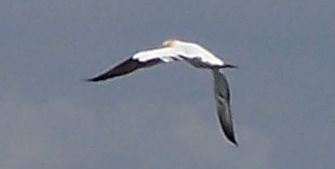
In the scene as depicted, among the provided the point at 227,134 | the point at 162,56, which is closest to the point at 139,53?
the point at 162,56

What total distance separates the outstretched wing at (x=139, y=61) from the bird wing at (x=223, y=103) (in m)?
2.67

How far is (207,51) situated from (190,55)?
1.17ft

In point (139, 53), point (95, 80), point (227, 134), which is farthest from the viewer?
point (227, 134)

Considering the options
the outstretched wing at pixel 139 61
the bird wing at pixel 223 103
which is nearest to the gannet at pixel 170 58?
the outstretched wing at pixel 139 61

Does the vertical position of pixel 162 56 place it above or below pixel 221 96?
above

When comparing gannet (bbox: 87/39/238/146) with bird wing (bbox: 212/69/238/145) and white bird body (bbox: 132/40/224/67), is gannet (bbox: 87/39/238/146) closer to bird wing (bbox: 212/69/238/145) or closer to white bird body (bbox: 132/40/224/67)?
white bird body (bbox: 132/40/224/67)

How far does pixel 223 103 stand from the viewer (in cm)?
1962

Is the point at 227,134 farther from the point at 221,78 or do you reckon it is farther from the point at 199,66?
the point at 199,66

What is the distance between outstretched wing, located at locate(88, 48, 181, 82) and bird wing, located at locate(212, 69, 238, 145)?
8.77 ft

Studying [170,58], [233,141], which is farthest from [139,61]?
[233,141]

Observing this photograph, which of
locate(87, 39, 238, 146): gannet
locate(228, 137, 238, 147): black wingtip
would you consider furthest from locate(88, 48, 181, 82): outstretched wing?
locate(228, 137, 238, 147): black wingtip

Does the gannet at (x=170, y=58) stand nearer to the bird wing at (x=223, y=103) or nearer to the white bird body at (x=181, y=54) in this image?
the white bird body at (x=181, y=54)

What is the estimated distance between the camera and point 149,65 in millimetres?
15234

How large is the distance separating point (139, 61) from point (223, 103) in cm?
425
